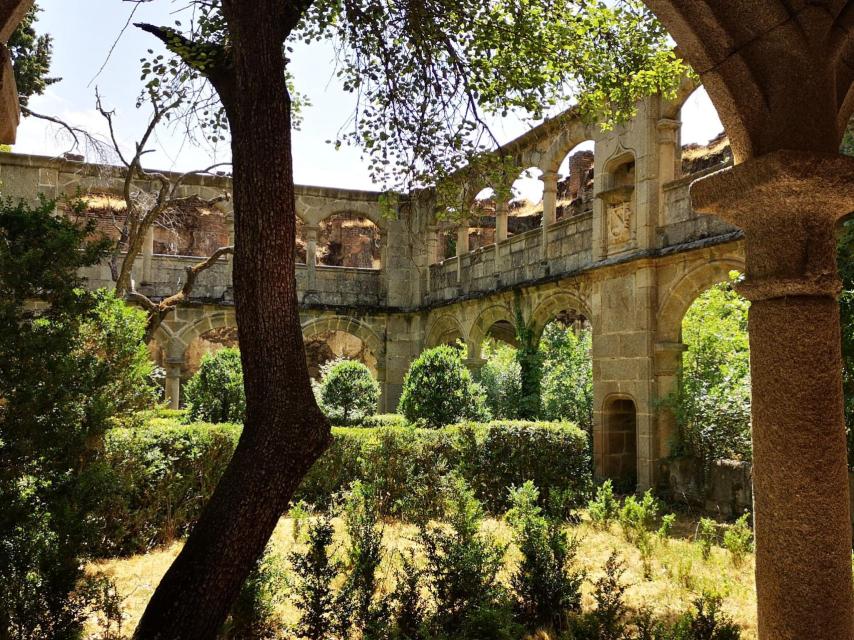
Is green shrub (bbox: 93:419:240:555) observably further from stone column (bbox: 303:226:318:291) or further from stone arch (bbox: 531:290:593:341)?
stone column (bbox: 303:226:318:291)

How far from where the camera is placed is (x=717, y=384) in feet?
29.9

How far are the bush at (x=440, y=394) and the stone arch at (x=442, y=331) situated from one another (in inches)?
177

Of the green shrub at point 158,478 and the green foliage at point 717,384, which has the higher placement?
the green foliage at point 717,384

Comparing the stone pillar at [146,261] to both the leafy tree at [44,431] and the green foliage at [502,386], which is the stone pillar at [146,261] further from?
the leafy tree at [44,431]

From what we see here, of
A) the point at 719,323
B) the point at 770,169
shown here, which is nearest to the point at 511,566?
the point at 770,169

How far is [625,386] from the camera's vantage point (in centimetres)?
976

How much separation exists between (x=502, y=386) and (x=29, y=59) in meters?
9.93

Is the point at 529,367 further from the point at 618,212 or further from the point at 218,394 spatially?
the point at 218,394

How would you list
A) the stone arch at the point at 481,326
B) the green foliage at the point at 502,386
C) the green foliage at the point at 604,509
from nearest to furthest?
the green foliage at the point at 604,509 < the green foliage at the point at 502,386 < the stone arch at the point at 481,326

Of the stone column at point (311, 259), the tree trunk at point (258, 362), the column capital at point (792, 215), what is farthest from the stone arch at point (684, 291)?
the stone column at point (311, 259)

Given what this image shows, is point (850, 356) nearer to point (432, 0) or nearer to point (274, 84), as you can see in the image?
point (432, 0)

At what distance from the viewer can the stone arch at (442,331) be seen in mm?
14849

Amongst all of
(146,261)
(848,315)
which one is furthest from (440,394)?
(146,261)

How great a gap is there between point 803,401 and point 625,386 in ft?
24.5
